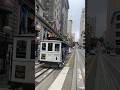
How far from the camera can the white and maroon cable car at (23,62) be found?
0.53 m

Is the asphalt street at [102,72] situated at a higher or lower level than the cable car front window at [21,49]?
lower

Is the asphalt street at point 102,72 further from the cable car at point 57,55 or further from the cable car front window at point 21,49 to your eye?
the cable car at point 57,55

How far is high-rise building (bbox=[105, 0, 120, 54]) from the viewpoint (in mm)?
439

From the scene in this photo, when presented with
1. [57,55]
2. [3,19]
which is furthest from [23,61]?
[57,55]

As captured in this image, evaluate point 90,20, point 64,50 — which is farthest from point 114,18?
point 64,50

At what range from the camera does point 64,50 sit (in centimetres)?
156

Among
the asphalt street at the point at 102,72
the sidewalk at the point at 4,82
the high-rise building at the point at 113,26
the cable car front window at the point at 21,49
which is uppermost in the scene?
the high-rise building at the point at 113,26

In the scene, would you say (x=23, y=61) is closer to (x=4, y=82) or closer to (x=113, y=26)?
(x=4, y=82)

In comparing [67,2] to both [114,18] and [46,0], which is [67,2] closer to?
[46,0]

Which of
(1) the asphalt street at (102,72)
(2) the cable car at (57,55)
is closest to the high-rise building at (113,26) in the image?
(1) the asphalt street at (102,72)

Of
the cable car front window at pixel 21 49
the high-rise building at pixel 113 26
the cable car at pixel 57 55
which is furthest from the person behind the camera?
the cable car at pixel 57 55

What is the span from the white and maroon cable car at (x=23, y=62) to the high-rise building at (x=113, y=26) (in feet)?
Answer: 0.63

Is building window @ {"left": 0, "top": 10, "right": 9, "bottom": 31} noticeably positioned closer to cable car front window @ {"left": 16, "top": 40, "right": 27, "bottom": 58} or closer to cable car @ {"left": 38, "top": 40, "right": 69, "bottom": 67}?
cable car front window @ {"left": 16, "top": 40, "right": 27, "bottom": 58}

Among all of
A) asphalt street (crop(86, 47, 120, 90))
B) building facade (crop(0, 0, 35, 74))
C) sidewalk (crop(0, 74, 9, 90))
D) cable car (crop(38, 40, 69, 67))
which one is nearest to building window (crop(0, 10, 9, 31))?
Result: building facade (crop(0, 0, 35, 74))
